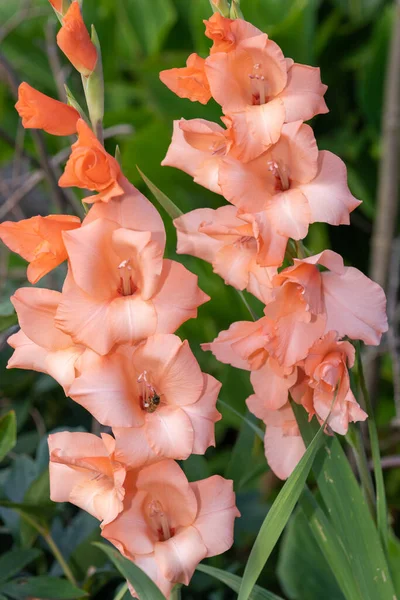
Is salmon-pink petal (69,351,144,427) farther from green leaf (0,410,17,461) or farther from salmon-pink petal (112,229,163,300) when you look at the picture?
green leaf (0,410,17,461)

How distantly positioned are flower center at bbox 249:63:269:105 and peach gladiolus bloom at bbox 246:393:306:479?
0.26m

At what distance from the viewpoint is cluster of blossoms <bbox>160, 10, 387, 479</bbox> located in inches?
21.8

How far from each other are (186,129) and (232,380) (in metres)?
0.78

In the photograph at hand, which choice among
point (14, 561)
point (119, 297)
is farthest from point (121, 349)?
point (14, 561)

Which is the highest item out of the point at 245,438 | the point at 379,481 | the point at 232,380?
the point at 379,481

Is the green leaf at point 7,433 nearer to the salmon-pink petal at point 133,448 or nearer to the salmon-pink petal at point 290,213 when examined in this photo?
the salmon-pink petal at point 133,448

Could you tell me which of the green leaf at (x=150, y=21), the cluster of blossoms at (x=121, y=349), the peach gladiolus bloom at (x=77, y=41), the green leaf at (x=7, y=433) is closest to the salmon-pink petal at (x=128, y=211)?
the cluster of blossoms at (x=121, y=349)

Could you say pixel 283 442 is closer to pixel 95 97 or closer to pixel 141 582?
pixel 141 582

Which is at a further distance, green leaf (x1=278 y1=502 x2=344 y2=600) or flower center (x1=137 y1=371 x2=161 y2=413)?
green leaf (x1=278 y1=502 x2=344 y2=600)

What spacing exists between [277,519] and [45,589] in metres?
0.33

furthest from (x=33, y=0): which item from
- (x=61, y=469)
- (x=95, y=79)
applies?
(x=61, y=469)

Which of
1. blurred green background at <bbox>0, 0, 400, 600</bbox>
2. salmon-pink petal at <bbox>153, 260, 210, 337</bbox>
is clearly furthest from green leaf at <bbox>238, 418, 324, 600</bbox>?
blurred green background at <bbox>0, 0, 400, 600</bbox>

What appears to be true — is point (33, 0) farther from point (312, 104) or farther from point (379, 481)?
point (379, 481)

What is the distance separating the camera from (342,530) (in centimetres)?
63
